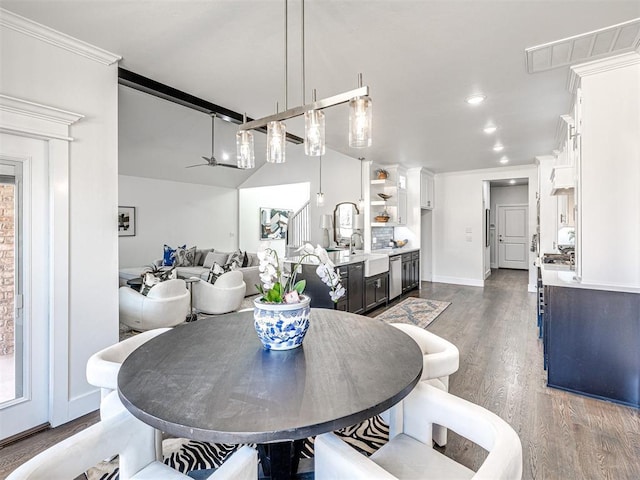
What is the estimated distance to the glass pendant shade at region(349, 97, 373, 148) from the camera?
1577 mm

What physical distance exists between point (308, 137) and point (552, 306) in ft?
8.02

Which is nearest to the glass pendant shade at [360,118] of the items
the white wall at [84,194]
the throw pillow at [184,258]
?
the white wall at [84,194]

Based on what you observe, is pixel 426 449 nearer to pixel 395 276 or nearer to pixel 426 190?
pixel 395 276

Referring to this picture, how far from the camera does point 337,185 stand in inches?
296

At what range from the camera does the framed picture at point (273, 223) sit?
30.1ft

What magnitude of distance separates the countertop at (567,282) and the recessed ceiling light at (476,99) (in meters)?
1.81

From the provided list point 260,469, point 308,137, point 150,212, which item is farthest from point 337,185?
point 260,469

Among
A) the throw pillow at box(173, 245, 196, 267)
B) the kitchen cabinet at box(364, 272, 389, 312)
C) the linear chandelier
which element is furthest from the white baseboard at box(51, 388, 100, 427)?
the throw pillow at box(173, 245, 196, 267)

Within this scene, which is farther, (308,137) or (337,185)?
(337,185)

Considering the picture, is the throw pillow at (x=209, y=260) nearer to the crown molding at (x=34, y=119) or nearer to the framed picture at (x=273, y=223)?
the framed picture at (x=273, y=223)

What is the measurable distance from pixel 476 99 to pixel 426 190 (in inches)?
168

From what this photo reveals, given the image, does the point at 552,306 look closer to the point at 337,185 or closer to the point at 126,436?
the point at 126,436

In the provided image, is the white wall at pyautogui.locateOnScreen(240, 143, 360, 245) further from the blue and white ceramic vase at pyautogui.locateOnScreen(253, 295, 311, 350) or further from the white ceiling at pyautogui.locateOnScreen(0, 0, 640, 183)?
the blue and white ceramic vase at pyautogui.locateOnScreen(253, 295, 311, 350)

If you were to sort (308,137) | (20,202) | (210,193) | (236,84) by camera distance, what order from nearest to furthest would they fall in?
(308,137) → (20,202) → (236,84) → (210,193)
